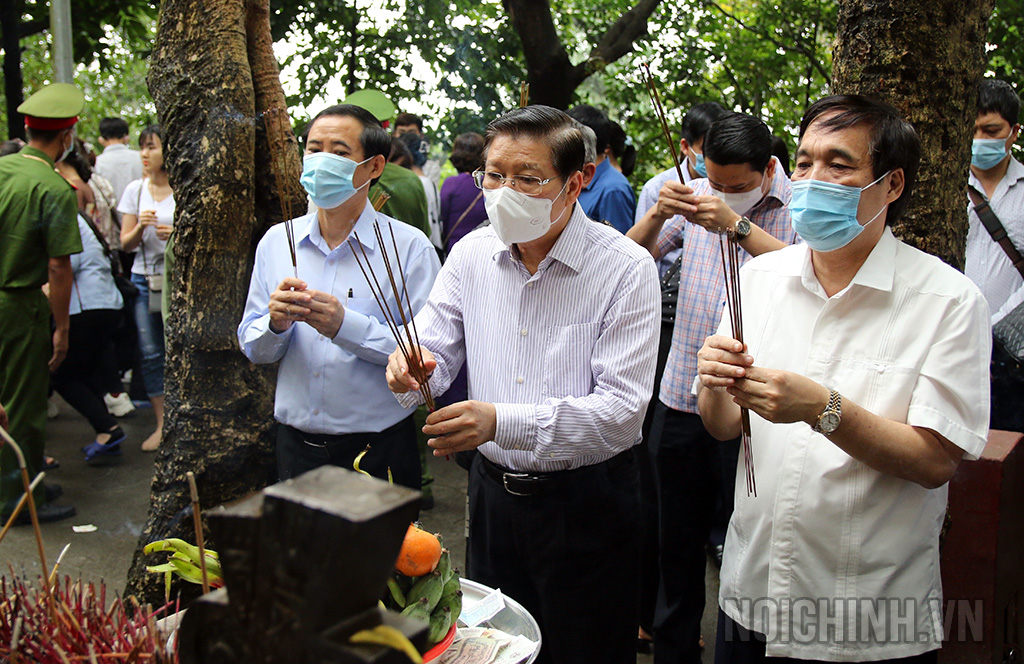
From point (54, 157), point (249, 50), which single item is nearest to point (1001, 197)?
point (249, 50)

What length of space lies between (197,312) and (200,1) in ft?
3.93

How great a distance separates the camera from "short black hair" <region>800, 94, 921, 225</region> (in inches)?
75.2

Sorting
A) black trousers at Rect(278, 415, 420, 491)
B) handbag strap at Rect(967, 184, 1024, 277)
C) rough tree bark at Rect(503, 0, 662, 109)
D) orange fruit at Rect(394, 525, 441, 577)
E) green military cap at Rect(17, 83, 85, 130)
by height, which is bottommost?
black trousers at Rect(278, 415, 420, 491)

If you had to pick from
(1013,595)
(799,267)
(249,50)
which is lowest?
(1013,595)

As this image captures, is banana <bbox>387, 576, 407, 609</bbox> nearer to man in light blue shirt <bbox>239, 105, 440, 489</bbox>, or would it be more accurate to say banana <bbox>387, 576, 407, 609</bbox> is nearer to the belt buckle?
the belt buckle

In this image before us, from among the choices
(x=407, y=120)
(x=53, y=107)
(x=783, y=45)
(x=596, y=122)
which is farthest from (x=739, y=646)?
(x=783, y=45)

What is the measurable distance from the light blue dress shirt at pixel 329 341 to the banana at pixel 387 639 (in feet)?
5.96

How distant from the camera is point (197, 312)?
3.18m

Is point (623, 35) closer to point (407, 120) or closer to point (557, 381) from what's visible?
point (407, 120)

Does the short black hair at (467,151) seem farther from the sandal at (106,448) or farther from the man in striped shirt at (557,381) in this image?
the man in striped shirt at (557,381)

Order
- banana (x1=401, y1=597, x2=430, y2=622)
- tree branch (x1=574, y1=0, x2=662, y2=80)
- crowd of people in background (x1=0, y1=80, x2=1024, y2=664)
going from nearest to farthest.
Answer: banana (x1=401, y1=597, x2=430, y2=622)
crowd of people in background (x1=0, y1=80, x2=1024, y2=664)
tree branch (x1=574, y1=0, x2=662, y2=80)

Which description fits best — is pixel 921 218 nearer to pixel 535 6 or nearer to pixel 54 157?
pixel 54 157

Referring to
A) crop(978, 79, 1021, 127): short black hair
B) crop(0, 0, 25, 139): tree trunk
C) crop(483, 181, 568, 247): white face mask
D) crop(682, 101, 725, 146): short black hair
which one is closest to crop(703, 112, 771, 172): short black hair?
crop(483, 181, 568, 247): white face mask

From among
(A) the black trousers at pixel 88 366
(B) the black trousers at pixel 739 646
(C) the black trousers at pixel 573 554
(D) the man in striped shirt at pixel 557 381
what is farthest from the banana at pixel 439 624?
(A) the black trousers at pixel 88 366
